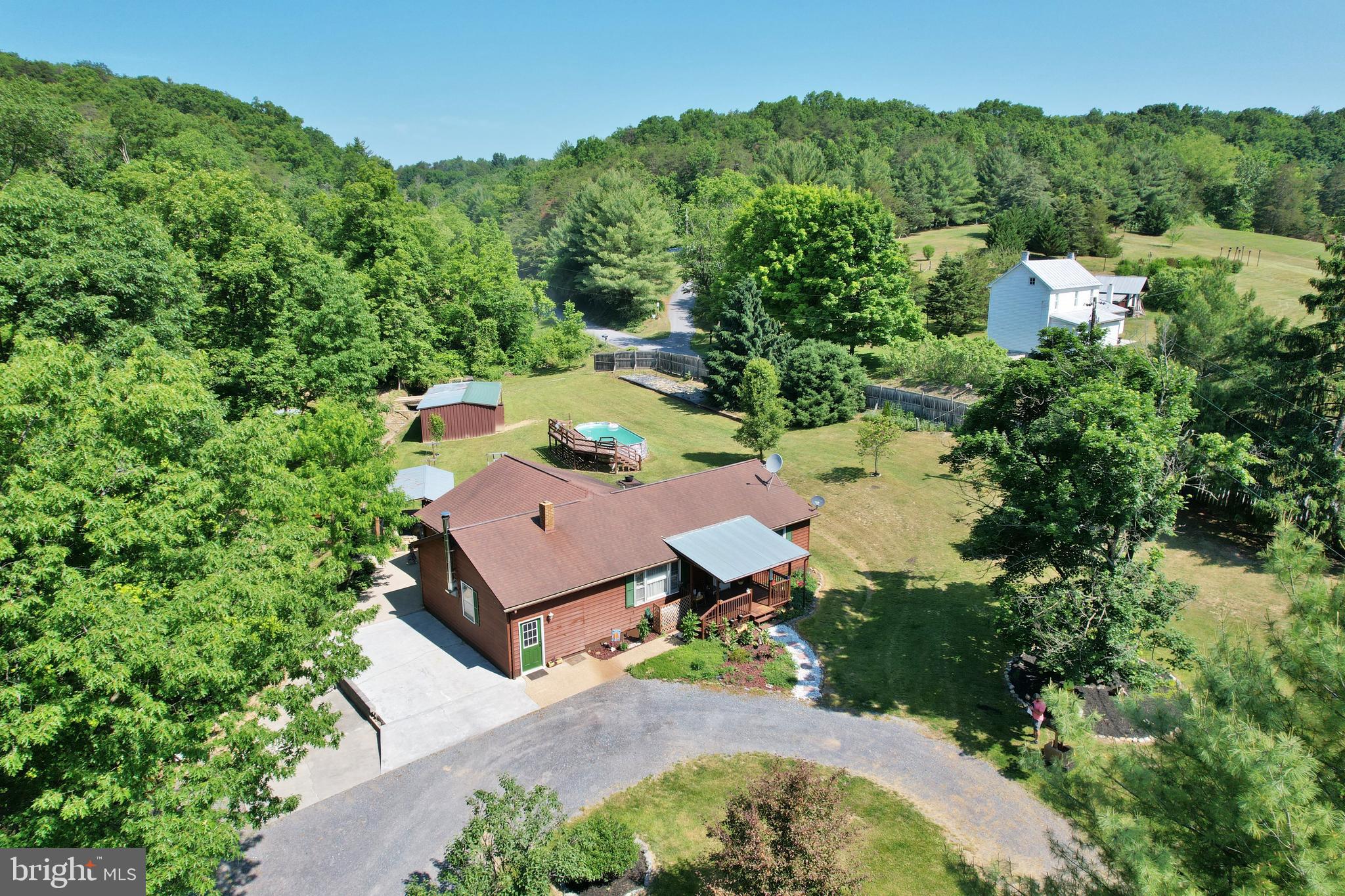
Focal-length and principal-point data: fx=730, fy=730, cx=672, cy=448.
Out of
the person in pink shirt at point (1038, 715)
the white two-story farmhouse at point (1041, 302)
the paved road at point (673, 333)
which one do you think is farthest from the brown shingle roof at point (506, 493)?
the white two-story farmhouse at point (1041, 302)

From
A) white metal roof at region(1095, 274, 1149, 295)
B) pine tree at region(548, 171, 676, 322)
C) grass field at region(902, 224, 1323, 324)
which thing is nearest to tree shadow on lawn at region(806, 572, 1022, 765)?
grass field at region(902, 224, 1323, 324)

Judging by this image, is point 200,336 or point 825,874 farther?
point 200,336

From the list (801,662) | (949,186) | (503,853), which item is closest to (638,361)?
(801,662)

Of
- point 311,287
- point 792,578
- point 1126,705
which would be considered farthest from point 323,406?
point 1126,705

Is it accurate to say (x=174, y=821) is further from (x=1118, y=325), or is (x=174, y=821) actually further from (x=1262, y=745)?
(x=1118, y=325)

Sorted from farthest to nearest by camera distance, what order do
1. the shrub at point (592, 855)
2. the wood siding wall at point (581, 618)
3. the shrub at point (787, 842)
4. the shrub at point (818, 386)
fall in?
1. the shrub at point (818, 386)
2. the wood siding wall at point (581, 618)
3. the shrub at point (592, 855)
4. the shrub at point (787, 842)

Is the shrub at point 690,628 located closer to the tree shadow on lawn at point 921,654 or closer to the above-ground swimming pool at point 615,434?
the tree shadow on lawn at point 921,654

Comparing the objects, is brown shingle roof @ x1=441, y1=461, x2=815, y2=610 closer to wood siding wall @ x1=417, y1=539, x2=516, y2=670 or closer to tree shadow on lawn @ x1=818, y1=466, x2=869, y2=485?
wood siding wall @ x1=417, y1=539, x2=516, y2=670
